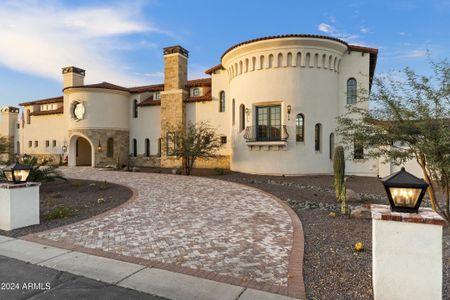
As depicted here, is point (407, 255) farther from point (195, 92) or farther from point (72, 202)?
point (195, 92)

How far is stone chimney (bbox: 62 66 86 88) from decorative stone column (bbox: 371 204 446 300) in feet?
98.3

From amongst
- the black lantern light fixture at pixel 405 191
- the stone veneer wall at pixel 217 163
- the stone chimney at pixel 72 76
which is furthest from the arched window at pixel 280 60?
the stone chimney at pixel 72 76

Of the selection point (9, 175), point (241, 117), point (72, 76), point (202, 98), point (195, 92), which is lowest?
point (9, 175)

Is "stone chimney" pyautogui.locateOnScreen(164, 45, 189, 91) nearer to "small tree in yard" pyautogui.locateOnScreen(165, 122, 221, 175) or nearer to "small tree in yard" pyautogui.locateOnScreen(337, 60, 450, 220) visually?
"small tree in yard" pyautogui.locateOnScreen(165, 122, 221, 175)

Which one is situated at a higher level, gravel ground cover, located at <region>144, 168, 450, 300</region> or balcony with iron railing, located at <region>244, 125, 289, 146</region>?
balcony with iron railing, located at <region>244, 125, 289, 146</region>

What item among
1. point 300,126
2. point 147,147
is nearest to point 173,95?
point 147,147

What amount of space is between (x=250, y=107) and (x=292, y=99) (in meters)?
2.80

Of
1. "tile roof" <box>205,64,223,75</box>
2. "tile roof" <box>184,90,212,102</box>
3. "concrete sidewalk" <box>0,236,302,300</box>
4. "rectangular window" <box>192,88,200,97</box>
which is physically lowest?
"concrete sidewalk" <box>0,236,302,300</box>

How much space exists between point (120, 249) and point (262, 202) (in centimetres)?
533

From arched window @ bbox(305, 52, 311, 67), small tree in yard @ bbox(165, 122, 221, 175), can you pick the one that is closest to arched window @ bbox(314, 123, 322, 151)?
arched window @ bbox(305, 52, 311, 67)

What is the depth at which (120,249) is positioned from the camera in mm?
5070

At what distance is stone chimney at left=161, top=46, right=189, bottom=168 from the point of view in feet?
73.4

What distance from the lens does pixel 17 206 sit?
6426 millimetres

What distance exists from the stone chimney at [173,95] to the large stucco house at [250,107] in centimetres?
8
